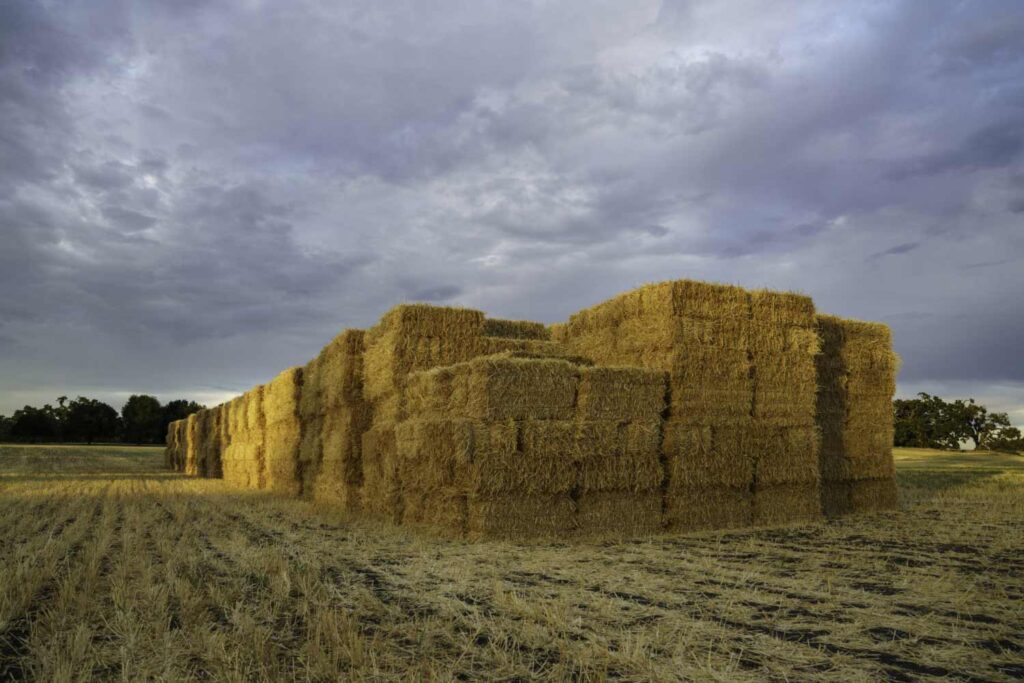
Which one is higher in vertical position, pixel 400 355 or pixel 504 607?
pixel 400 355

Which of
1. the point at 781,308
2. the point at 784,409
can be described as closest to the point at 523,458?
the point at 784,409

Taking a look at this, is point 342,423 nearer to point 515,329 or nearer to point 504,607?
point 515,329

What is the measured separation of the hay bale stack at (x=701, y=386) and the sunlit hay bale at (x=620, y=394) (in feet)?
1.36


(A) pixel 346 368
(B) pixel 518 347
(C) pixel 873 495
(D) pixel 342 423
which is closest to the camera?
(B) pixel 518 347

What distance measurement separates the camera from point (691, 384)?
11508 millimetres

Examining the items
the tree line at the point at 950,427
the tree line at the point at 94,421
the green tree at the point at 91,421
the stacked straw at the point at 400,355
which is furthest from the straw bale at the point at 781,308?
the green tree at the point at 91,421

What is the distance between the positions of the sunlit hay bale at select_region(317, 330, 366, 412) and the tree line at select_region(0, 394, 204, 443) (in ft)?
251

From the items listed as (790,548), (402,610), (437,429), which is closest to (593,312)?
(437,429)

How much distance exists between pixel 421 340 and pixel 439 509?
3765 mm

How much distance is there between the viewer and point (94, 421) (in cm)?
8575

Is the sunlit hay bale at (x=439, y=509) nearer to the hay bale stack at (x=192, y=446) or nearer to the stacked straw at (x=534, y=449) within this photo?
the stacked straw at (x=534, y=449)

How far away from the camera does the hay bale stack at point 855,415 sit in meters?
13.9

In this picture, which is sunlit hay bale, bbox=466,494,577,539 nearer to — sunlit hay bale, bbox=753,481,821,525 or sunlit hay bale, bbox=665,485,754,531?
sunlit hay bale, bbox=665,485,754,531

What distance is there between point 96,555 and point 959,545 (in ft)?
36.5
